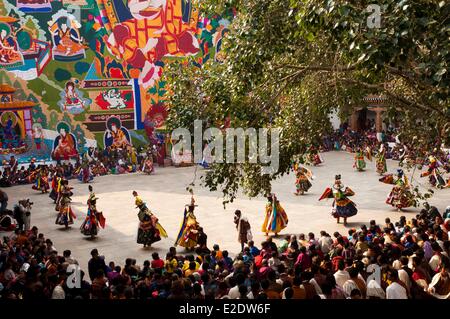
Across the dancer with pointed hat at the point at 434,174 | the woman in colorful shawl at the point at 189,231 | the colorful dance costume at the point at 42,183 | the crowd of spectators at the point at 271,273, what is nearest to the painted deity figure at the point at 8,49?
the colorful dance costume at the point at 42,183

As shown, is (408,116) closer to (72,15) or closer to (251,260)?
(251,260)

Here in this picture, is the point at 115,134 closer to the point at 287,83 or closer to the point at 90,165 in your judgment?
the point at 90,165

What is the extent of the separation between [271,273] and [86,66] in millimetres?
21983

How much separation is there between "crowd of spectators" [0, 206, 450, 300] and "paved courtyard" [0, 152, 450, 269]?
3.52 m

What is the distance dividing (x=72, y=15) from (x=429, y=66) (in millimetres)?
23015

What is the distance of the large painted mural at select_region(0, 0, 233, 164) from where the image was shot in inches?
1006

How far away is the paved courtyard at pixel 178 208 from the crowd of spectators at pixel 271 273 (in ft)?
11.5

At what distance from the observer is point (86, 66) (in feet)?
90.0

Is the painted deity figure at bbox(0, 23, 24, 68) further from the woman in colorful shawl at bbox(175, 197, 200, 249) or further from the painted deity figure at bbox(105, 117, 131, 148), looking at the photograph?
the woman in colorful shawl at bbox(175, 197, 200, 249)

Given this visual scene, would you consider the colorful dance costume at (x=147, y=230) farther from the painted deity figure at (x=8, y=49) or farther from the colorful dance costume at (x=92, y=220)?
the painted deity figure at (x=8, y=49)

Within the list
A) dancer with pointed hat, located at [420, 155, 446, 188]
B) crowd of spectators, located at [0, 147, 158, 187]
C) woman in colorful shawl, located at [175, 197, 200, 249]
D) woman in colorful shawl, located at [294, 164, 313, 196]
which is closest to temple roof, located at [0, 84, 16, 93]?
crowd of spectators, located at [0, 147, 158, 187]

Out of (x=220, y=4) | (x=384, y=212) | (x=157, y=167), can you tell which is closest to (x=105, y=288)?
(x=220, y=4)

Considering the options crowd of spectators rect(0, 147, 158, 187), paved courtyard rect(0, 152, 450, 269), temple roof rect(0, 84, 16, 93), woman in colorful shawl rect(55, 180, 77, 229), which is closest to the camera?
paved courtyard rect(0, 152, 450, 269)

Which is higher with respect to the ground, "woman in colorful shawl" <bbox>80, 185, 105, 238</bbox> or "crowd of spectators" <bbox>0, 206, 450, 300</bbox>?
"crowd of spectators" <bbox>0, 206, 450, 300</bbox>
